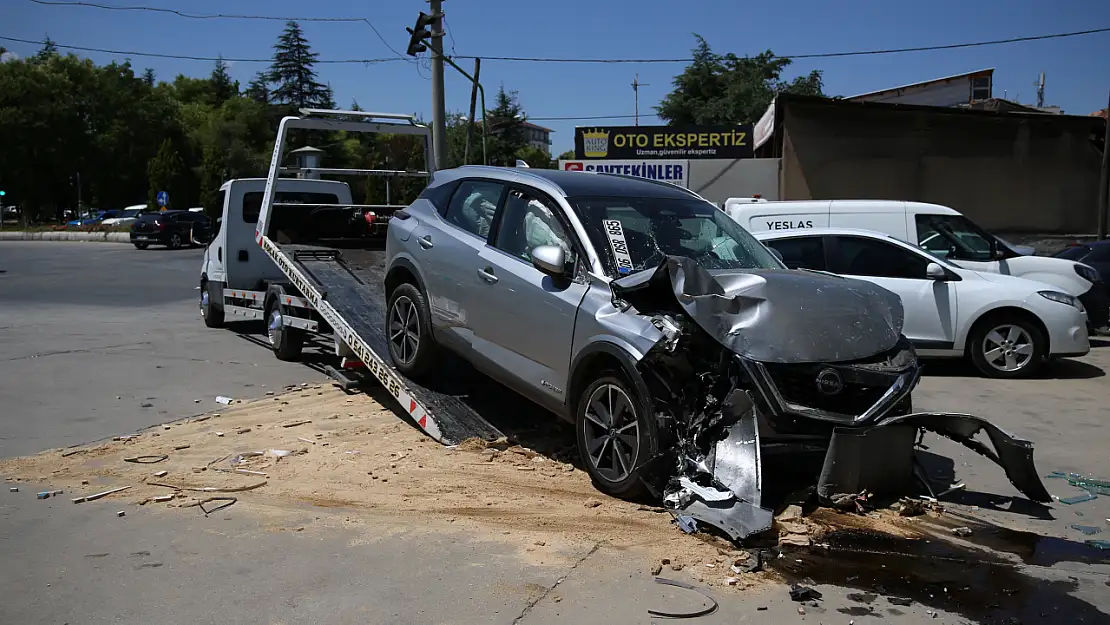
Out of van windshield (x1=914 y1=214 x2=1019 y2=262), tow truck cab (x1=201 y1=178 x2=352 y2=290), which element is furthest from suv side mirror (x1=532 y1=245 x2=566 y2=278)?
tow truck cab (x1=201 y1=178 x2=352 y2=290)

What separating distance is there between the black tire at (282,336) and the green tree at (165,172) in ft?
184

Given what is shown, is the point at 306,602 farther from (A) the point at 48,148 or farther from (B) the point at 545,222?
(A) the point at 48,148

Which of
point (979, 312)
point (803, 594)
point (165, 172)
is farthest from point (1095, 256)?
point (165, 172)

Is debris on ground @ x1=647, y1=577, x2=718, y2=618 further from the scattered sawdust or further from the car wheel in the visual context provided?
the car wheel

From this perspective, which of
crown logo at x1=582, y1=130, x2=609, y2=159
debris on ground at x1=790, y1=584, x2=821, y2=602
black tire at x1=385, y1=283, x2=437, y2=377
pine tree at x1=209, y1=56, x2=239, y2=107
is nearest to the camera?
debris on ground at x1=790, y1=584, x2=821, y2=602

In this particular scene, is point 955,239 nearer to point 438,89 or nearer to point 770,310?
point 770,310

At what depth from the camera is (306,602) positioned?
399 centimetres

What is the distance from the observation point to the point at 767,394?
4785 mm

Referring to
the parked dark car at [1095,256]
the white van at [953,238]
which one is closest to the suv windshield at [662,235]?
the white van at [953,238]

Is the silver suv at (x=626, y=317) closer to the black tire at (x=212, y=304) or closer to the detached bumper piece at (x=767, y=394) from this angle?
the detached bumper piece at (x=767, y=394)

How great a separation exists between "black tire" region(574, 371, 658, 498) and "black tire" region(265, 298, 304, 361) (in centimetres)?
601

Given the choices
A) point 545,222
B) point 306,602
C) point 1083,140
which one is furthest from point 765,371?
point 1083,140

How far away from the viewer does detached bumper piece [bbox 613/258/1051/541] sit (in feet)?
15.8

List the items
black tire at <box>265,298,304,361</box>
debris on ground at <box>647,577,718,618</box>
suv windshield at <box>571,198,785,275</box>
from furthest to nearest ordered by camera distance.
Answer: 1. black tire at <box>265,298,304,361</box>
2. suv windshield at <box>571,198,785,275</box>
3. debris on ground at <box>647,577,718,618</box>
